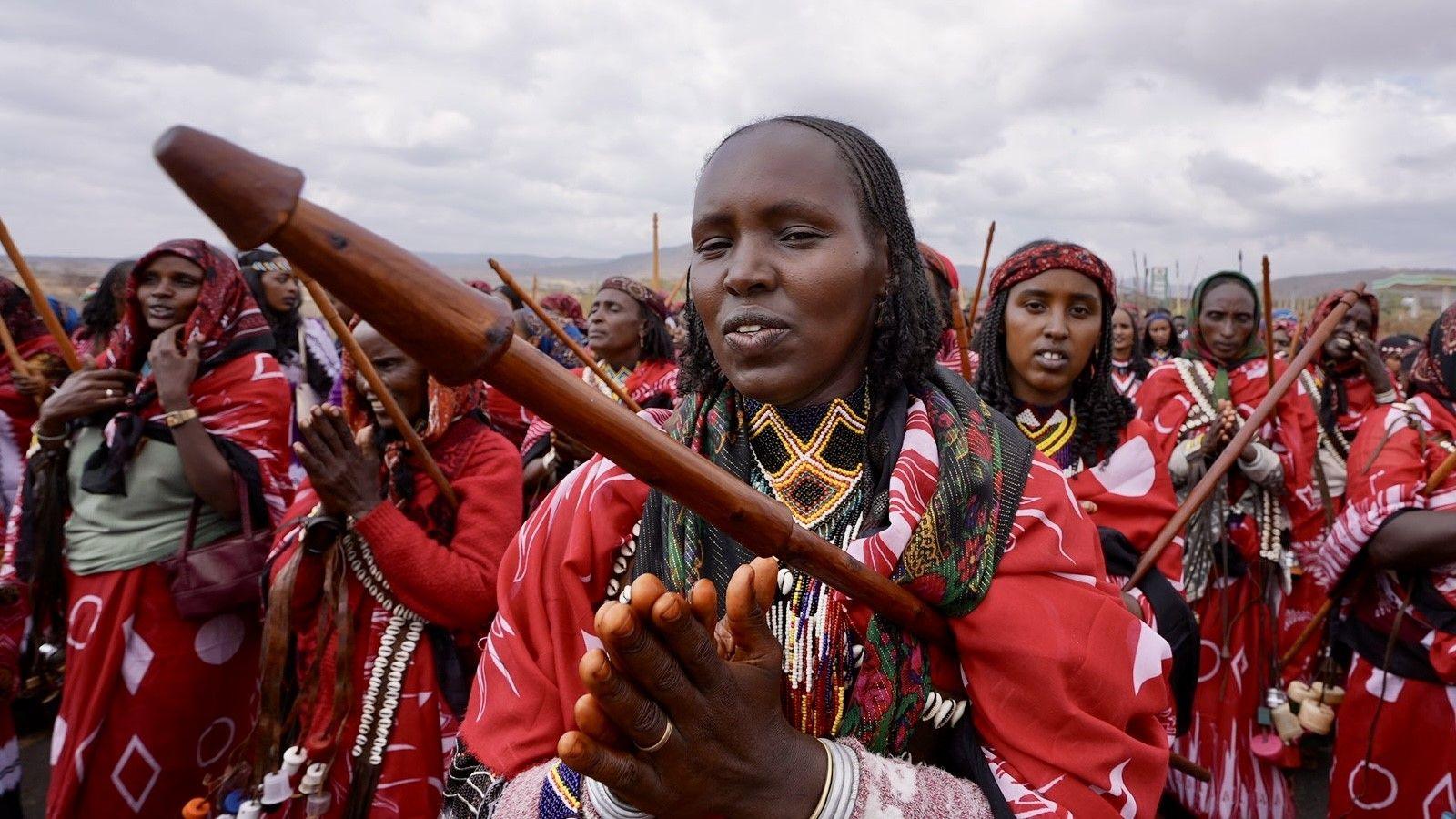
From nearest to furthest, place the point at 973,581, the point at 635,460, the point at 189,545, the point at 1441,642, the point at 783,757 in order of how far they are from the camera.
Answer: the point at 635,460, the point at 783,757, the point at 973,581, the point at 1441,642, the point at 189,545

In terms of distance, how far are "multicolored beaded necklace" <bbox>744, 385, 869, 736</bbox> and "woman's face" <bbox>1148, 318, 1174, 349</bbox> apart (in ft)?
36.6

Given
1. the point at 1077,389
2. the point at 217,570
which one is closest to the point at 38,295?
the point at 217,570

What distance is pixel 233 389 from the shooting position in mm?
3650

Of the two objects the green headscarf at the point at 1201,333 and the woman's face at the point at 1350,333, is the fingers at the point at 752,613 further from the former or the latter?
the woman's face at the point at 1350,333

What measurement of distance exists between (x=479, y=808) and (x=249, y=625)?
9.47 feet

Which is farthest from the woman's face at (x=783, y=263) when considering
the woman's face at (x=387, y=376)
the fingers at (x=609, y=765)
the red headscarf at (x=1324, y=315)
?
the red headscarf at (x=1324, y=315)

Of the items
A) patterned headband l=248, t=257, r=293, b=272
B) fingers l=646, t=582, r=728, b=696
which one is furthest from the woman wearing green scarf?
patterned headband l=248, t=257, r=293, b=272

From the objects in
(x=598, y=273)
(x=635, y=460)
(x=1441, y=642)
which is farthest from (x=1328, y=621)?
(x=598, y=273)

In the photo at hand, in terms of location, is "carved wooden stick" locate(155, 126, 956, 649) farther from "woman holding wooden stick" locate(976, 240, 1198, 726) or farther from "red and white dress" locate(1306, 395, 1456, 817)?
"red and white dress" locate(1306, 395, 1456, 817)

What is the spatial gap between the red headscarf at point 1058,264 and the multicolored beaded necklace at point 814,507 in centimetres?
171

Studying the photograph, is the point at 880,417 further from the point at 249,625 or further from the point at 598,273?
the point at 598,273

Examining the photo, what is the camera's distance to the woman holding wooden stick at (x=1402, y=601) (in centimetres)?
311

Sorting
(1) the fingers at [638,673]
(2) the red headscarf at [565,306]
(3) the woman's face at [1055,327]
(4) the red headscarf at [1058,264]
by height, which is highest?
(2) the red headscarf at [565,306]

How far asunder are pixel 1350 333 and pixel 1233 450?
376 cm
